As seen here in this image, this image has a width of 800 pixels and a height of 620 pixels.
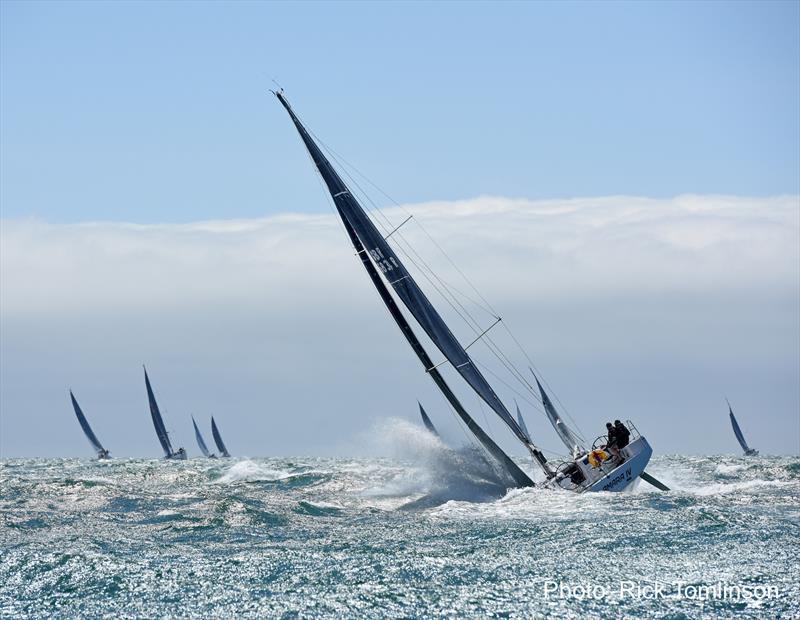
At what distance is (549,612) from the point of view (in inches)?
559

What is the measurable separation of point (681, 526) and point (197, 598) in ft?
31.0

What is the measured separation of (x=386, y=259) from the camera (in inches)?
1059

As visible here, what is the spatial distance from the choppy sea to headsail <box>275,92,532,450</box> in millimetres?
3754

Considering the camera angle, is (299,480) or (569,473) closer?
(569,473)

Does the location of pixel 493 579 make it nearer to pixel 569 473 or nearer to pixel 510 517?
pixel 510 517

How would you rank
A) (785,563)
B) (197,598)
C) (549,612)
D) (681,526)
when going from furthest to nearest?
1. (681,526)
2. (785,563)
3. (197,598)
4. (549,612)

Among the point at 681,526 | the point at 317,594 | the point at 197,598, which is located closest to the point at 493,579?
the point at 317,594

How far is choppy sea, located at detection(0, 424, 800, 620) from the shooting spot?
48.1 feet

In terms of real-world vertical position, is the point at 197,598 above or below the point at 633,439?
above

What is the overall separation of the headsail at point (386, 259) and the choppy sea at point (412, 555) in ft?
12.3

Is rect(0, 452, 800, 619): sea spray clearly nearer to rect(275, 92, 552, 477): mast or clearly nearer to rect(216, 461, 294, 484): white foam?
rect(275, 92, 552, 477): mast

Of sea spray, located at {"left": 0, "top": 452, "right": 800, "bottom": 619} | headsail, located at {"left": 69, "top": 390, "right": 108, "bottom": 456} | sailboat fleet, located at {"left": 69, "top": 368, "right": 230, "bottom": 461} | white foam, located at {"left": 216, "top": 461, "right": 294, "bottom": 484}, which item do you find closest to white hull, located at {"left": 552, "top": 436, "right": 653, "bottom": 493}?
sea spray, located at {"left": 0, "top": 452, "right": 800, "bottom": 619}

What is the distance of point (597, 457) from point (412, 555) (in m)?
10.2

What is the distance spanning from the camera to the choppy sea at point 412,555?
48.1 ft
